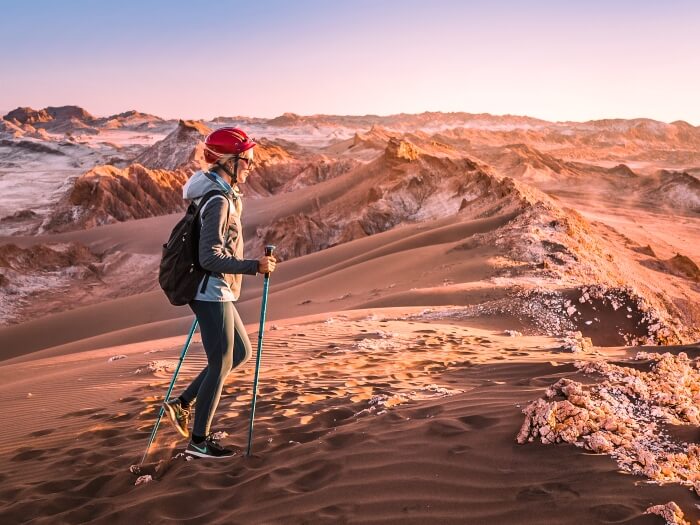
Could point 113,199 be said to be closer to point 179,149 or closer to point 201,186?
point 179,149

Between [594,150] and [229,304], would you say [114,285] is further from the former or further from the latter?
[594,150]

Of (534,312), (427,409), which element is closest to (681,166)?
(534,312)

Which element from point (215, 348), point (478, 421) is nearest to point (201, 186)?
point (215, 348)

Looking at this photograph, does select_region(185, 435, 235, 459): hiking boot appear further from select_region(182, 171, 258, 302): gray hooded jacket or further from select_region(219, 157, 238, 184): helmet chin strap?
select_region(219, 157, 238, 184): helmet chin strap

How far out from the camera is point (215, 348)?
10.9ft

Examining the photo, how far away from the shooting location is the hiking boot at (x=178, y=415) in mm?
3506

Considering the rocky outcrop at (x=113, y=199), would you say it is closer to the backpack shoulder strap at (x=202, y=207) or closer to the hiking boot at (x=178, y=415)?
the hiking boot at (x=178, y=415)

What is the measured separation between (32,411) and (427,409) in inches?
149

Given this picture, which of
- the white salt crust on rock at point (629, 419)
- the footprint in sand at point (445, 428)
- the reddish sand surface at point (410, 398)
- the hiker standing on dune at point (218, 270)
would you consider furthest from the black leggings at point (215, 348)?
the white salt crust on rock at point (629, 419)

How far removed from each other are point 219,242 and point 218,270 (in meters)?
0.15

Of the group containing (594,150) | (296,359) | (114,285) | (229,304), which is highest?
(594,150)

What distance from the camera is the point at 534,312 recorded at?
26.9 feet

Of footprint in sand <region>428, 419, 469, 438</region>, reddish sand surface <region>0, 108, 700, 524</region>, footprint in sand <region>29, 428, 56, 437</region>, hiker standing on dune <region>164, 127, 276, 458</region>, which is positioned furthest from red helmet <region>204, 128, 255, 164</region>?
footprint in sand <region>29, 428, 56, 437</region>

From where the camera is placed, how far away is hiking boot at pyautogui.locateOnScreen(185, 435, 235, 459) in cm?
348
